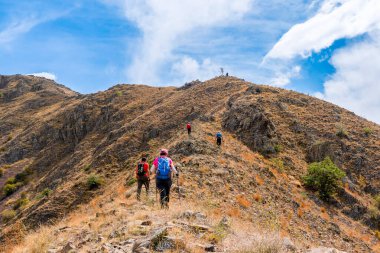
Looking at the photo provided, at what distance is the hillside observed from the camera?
32.7ft

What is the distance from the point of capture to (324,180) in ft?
87.4

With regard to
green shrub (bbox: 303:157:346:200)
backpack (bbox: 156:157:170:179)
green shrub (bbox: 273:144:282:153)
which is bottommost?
green shrub (bbox: 303:157:346:200)

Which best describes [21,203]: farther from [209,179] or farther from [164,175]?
[164,175]

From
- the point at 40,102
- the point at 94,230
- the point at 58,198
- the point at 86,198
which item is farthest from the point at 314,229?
the point at 40,102

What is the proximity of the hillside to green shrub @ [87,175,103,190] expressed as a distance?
562mm

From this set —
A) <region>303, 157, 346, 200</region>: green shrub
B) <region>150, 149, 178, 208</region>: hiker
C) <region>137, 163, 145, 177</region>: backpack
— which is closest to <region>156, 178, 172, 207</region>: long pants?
<region>150, 149, 178, 208</region>: hiker

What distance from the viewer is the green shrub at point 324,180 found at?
1040 inches

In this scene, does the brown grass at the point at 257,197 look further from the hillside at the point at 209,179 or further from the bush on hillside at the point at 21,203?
the bush on hillside at the point at 21,203

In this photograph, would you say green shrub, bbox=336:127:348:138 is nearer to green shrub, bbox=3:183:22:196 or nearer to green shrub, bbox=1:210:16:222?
green shrub, bbox=1:210:16:222

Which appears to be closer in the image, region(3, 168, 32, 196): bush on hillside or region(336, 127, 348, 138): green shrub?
region(336, 127, 348, 138): green shrub

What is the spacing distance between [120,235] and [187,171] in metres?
13.4

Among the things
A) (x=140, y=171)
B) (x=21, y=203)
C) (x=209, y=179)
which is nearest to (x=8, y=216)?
(x=21, y=203)

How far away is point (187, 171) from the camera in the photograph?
74.7 feet

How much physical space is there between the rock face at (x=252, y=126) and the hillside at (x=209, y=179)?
0.37ft
